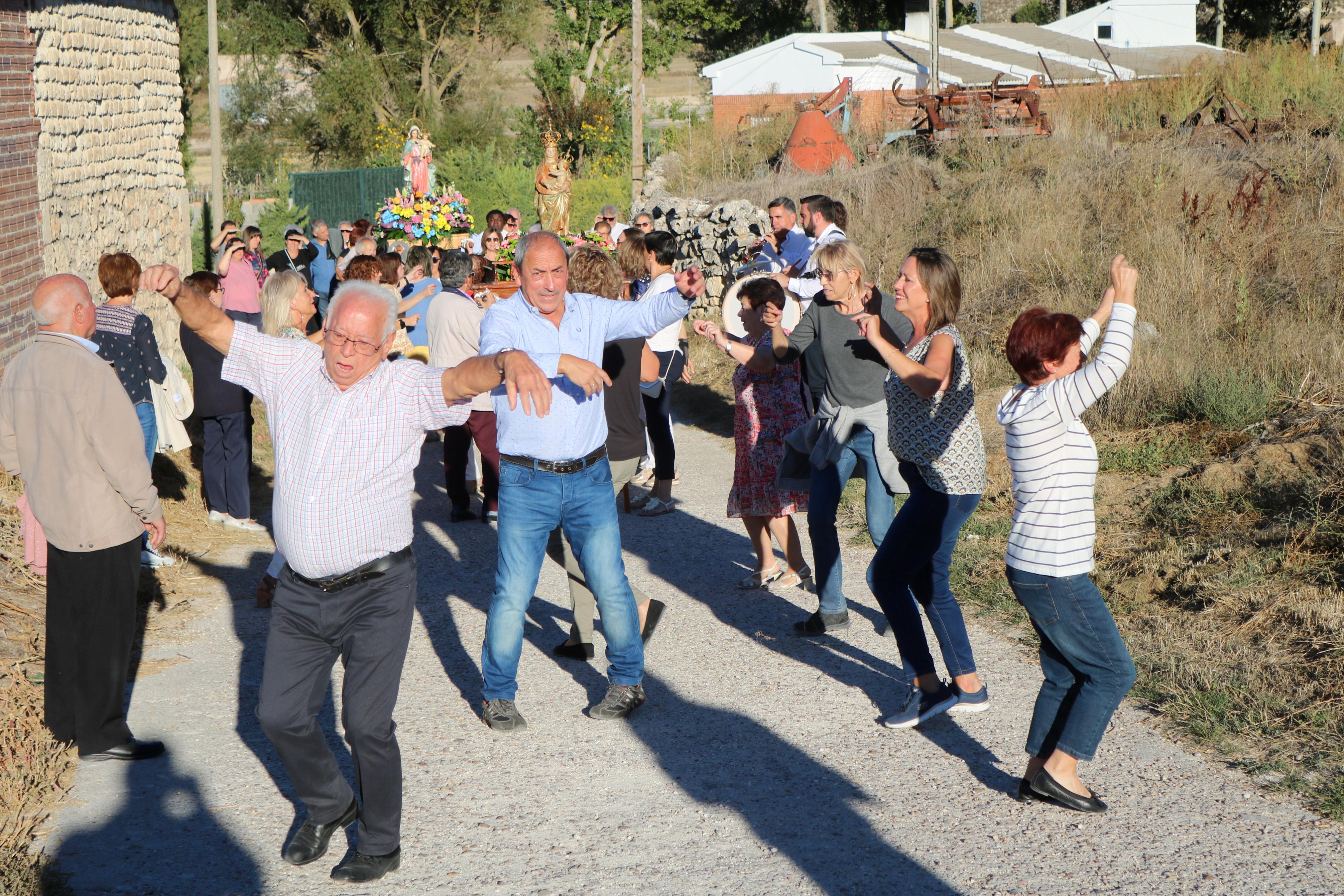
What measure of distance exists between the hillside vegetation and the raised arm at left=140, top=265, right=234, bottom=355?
159 inches

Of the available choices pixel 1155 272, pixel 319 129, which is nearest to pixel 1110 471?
pixel 1155 272

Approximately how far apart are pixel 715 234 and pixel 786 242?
6891 mm

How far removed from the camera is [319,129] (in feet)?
145

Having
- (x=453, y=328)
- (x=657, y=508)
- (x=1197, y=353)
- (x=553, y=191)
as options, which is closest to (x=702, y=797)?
(x=657, y=508)

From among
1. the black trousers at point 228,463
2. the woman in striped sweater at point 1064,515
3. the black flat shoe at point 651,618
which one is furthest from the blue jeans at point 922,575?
the black trousers at point 228,463

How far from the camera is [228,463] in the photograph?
8.20 metres

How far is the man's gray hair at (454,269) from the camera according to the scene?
26.8ft

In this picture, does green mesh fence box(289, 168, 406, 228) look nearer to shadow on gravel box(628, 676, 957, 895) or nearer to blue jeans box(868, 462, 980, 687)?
shadow on gravel box(628, 676, 957, 895)

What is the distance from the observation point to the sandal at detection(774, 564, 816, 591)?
22.3 ft

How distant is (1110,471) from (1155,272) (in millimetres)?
3660

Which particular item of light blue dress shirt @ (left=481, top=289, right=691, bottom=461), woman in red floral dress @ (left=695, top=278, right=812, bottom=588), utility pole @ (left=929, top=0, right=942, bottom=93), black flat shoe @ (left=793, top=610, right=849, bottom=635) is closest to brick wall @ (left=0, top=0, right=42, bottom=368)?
light blue dress shirt @ (left=481, top=289, right=691, bottom=461)

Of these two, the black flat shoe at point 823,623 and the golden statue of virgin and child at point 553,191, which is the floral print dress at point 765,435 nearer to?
the black flat shoe at point 823,623

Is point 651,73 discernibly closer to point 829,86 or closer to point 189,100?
point 829,86

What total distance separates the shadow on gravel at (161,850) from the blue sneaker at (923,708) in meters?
2.60
